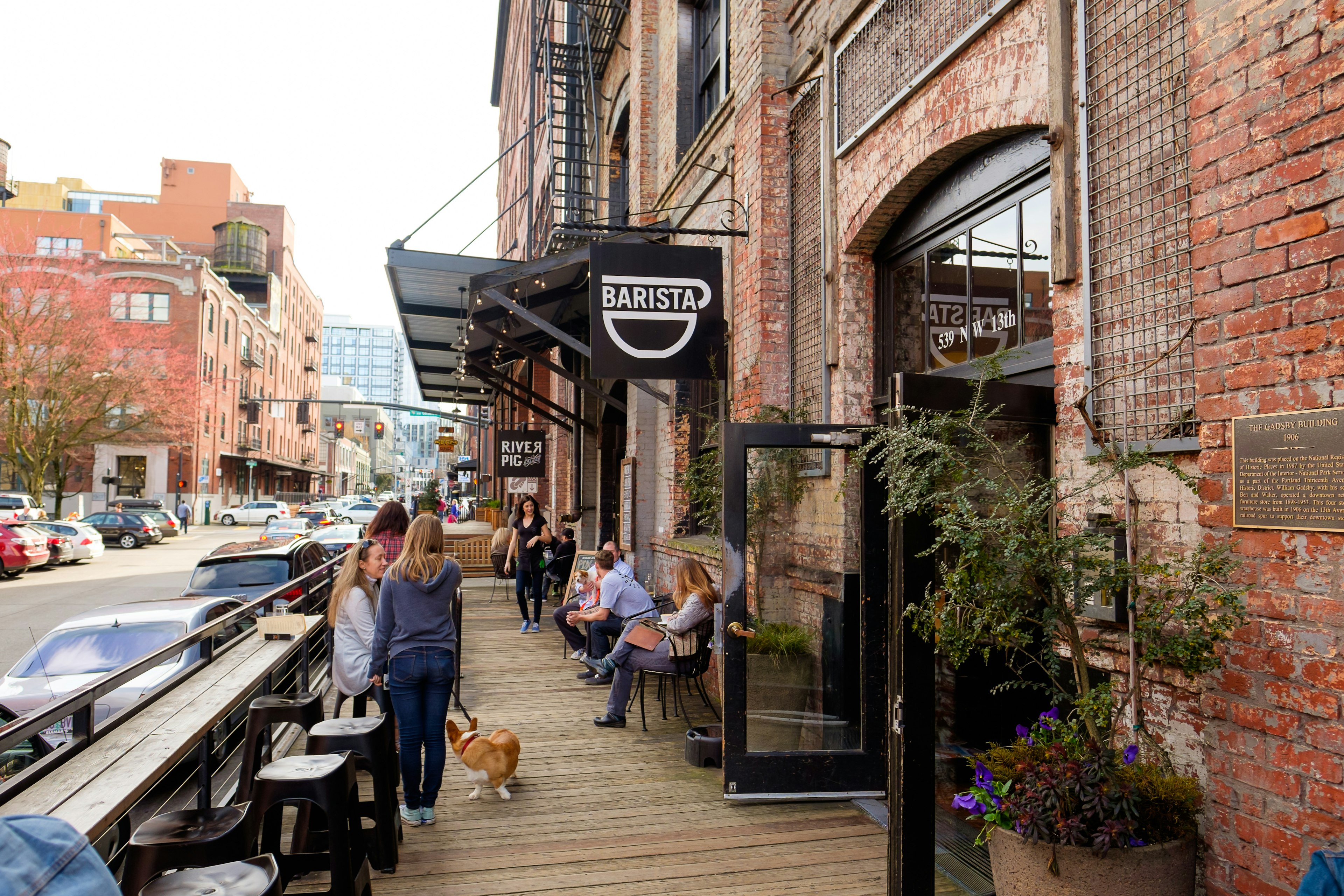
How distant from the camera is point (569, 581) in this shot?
1210cm

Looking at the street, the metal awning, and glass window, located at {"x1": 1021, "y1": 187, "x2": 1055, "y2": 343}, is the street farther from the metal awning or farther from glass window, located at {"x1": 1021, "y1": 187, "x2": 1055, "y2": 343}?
glass window, located at {"x1": 1021, "y1": 187, "x2": 1055, "y2": 343}

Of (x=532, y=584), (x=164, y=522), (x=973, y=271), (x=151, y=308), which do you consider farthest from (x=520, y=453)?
(x=151, y=308)

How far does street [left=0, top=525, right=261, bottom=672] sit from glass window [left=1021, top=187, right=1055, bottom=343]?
9923 mm

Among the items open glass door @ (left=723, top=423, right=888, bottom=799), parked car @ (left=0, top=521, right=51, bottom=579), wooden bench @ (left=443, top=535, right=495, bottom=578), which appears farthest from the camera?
parked car @ (left=0, top=521, right=51, bottom=579)

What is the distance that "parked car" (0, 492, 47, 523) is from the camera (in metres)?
30.6

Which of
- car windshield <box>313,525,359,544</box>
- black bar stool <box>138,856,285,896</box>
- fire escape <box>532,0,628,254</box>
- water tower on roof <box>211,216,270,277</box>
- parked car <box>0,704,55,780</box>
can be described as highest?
water tower on roof <box>211,216,270,277</box>

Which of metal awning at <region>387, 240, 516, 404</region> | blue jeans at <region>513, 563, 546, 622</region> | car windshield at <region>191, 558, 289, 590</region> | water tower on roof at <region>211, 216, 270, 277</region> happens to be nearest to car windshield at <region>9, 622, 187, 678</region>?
car windshield at <region>191, 558, 289, 590</region>

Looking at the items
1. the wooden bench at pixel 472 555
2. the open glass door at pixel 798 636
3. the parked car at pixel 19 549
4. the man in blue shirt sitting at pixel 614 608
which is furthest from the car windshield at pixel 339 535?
the open glass door at pixel 798 636

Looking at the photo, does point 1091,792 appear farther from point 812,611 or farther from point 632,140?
point 632,140

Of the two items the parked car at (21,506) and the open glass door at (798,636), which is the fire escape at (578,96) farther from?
the parked car at (21,506)

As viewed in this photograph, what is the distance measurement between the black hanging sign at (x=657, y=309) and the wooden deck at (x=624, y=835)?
3028 mm

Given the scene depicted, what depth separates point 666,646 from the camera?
731 cm

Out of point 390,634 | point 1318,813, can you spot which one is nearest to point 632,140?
point 390,634

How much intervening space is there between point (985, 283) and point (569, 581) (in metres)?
8.15
